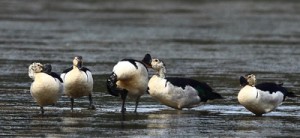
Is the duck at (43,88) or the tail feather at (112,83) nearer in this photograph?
the duck at (43,88)

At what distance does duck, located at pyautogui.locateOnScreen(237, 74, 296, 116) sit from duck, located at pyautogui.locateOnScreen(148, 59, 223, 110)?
1.06 metres

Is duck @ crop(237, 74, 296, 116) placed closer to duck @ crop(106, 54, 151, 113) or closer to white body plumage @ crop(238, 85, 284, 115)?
white body plumage @ crop(238, 85, 284, 115)

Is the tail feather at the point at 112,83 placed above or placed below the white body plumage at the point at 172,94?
above

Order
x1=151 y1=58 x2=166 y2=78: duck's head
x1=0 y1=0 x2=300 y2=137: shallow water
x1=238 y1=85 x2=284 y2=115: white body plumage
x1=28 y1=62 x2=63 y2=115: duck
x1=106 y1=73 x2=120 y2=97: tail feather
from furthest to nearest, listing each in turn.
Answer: x1=151 y1=58 x2=166 y2=78: duck's head
x1=106 y1=73 x2=120 y2=97: tail feather
x1=238 y1=85 x2=284 y2=115: white body plumage
x1=28 y1=62 x2=63 y2=115: duck
x1=0 y1=0 x2=300 y2=137: shallow water

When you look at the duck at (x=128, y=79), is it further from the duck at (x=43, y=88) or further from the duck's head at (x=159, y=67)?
the duck at (x=43, y=88)

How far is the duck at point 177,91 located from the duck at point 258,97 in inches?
41.8

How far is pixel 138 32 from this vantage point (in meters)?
29.9

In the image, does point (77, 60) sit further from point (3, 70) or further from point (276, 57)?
point (276, 57)

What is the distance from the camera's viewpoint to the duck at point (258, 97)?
14.6 meters

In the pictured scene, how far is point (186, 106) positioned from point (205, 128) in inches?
104

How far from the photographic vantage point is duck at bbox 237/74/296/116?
1459 centimetres

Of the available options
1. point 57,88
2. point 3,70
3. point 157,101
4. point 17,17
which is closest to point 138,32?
point 17,17

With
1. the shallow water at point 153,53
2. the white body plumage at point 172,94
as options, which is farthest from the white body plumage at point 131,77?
the shallow water at point 153,53

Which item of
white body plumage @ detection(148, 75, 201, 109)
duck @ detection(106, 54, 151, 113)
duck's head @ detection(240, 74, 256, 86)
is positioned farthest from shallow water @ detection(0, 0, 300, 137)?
duck's head @ detection(240, 74, 256, 86)
